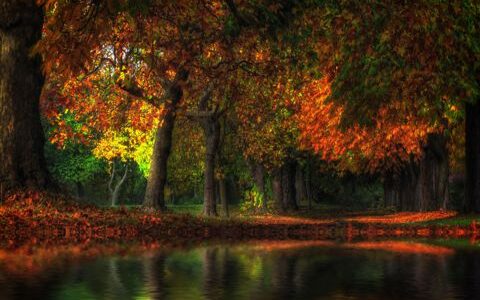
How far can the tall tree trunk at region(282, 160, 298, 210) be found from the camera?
6950cm

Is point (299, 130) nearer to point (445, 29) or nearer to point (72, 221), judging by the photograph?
point (445, 29)

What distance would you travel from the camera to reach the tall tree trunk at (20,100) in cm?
2511

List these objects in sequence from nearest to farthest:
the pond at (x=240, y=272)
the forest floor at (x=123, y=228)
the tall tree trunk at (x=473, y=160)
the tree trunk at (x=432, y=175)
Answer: the pond at (x=240, y=272)
the forest floor at (x=123, y=228)
the tall tree trunk at (x=473, y=160)
the tree trunk at (x=432, y=175)

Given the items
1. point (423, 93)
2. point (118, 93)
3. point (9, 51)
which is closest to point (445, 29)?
point (423, 93)

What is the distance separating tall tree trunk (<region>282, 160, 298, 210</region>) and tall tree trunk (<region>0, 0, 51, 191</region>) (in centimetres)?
4388

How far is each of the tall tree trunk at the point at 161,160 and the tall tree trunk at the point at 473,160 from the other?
482 inches

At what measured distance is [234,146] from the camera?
58219 mm

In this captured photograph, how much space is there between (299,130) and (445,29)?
1179 inches

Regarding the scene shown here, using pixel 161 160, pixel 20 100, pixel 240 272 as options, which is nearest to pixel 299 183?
pixel 161 160

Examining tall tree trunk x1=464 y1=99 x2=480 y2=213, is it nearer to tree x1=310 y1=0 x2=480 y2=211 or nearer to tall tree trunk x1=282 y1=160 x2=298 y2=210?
tree x1=310 y1=0 x2=480 y2=211

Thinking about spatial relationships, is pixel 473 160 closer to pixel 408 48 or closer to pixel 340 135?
pixel 408 48

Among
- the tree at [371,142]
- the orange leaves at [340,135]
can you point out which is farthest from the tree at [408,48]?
the orange leaves at [340,135]

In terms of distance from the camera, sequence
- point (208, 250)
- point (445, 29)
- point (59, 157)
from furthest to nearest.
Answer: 1. point (59, 157)
2. point (445, 29)
3. point (208, 250)

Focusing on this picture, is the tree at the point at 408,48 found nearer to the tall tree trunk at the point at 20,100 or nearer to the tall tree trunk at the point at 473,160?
the tall tree trunk at the point at 473,160
